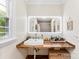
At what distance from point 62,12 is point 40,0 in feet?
3.05

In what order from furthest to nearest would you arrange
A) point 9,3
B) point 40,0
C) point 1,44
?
point 40,0
point 9,3
point 1,44

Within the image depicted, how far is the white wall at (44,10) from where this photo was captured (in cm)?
423

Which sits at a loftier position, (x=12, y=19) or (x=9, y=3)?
(x=9, y=3)

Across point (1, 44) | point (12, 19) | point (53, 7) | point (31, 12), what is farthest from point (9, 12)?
point (53, 7)

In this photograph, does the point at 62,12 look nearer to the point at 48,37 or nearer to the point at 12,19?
the point at 48,37

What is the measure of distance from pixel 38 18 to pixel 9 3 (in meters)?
2.01

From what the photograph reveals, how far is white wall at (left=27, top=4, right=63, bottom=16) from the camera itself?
423 centimetres

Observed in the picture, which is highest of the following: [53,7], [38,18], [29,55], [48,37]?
[53,7]

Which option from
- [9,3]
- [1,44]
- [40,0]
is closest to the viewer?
[1,44]

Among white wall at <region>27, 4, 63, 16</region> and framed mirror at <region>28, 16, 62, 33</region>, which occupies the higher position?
white wall at <region>27, 4, 63, 16</region>

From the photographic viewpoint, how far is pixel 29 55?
420cm

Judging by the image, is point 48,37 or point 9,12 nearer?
point 9,12

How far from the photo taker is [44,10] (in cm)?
426

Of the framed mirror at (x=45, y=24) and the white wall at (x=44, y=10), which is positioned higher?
the white wall at (x=44, y=10)
